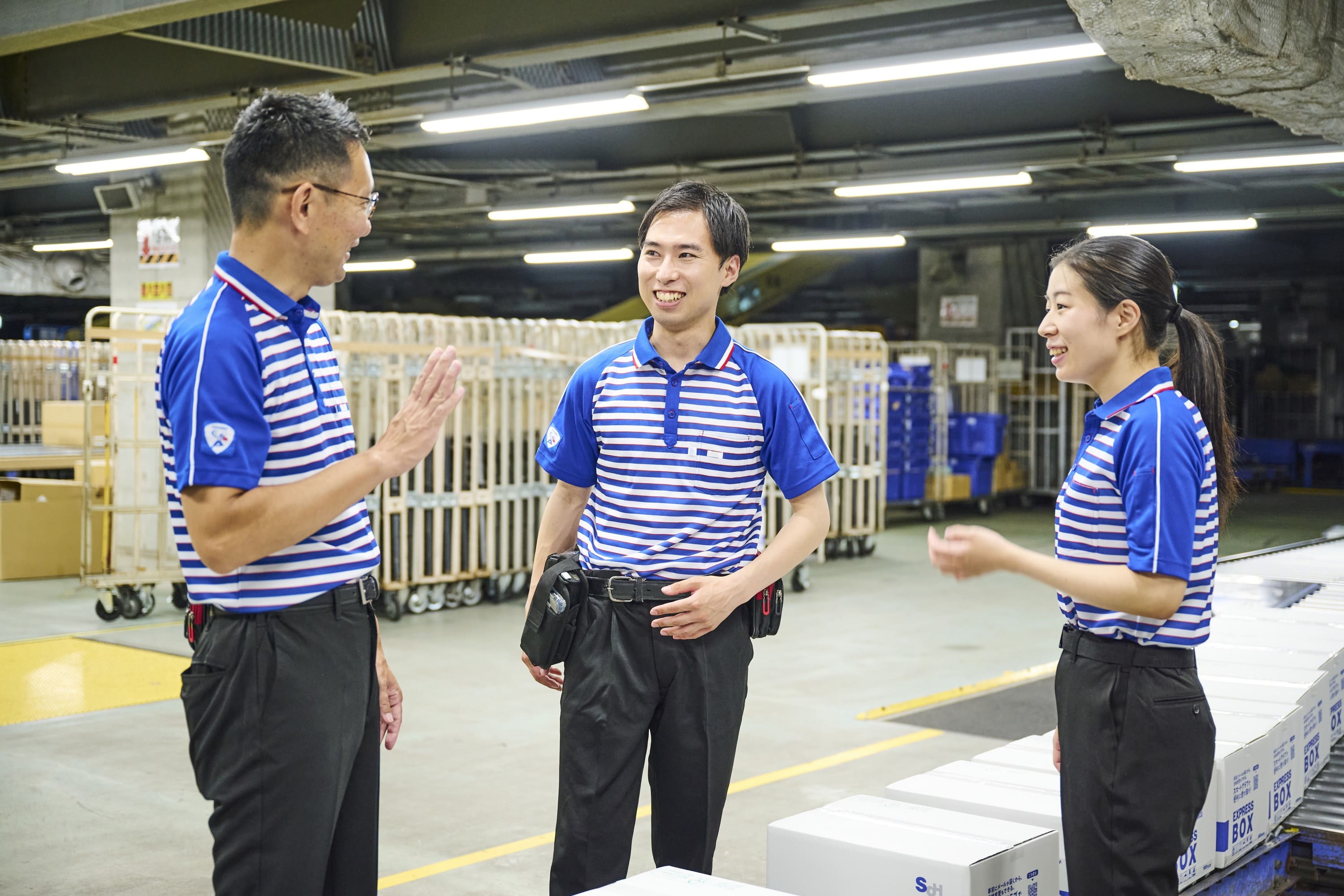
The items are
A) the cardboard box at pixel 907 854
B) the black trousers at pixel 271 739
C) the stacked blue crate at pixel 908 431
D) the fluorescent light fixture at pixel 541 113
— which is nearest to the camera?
the black trousers at pixel 271 739

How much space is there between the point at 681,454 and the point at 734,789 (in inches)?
134

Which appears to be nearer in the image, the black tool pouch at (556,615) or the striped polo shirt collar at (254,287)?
the striped polo shirt collar at (254,287)

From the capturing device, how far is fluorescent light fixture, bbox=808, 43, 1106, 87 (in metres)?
8.83

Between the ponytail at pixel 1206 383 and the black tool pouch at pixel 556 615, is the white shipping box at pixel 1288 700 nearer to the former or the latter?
the ponytail at pixel 1206 383

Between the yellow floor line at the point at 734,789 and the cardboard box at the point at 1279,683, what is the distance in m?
1.94

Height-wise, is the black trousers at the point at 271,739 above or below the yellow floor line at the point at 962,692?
above

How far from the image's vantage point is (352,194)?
237 centimetres

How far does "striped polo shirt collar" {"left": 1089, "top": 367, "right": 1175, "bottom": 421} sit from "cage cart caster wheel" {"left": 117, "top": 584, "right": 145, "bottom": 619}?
9.47m

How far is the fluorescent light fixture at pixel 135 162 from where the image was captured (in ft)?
39.4

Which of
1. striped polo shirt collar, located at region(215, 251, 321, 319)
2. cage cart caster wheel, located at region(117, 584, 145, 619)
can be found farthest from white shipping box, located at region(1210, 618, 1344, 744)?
cage cart caster wheel, located at region(117, 584, 145, 619)

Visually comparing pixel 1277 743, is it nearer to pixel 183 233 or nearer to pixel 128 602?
pixel 128 602

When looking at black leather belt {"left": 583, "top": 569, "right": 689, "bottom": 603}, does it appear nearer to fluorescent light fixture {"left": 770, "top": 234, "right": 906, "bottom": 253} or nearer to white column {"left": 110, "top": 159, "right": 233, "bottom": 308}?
white column {"left": 110, "top": 159, "right": 233, "bottom": 308}

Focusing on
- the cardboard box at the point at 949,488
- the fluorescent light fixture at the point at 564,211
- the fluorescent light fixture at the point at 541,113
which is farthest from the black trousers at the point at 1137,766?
the cardboard box at the point at 949,488

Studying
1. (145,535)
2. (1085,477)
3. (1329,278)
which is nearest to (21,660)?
(145,535)
